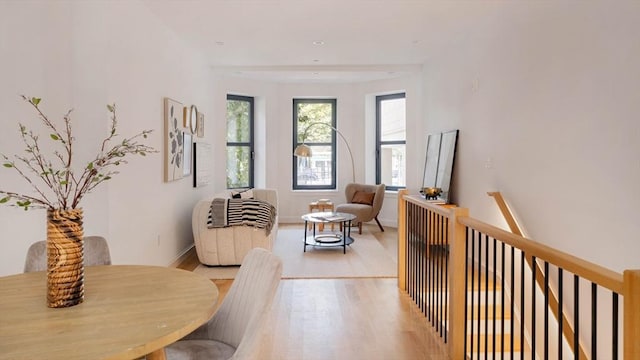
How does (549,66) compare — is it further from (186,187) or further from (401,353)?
(186,187)

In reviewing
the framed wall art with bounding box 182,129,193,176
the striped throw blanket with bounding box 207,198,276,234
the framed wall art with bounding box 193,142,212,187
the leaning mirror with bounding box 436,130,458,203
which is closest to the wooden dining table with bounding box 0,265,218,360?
the striped throw blanket with bounding box 207,198,276,234

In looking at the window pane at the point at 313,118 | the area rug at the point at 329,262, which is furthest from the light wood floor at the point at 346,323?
the window pane at the point at 313,118

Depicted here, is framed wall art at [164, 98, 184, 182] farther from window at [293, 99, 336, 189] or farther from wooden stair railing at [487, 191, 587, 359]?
window at [293, 99, 336, 189]

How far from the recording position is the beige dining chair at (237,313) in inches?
60.6

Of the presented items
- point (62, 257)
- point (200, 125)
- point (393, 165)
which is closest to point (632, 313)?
point (62, 257)

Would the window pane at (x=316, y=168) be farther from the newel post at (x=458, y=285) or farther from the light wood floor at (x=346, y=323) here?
the newel post at (x=458, y=285)

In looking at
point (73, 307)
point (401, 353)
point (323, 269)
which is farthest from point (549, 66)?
point (73, 307)

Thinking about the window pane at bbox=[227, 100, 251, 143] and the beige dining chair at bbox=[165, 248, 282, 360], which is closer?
the beige dining chair at bbox=[165, 248, 282, 360]

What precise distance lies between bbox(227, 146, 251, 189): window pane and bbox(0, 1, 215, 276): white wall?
9.25 ft

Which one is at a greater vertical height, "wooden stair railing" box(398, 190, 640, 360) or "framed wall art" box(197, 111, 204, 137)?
"framed wall art" box(197, 111, 204, 137)

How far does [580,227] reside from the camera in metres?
2.86

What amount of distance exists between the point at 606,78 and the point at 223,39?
3982 mm

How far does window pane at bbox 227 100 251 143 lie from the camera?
7.68 metres

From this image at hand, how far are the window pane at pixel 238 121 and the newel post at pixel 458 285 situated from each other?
581cm
